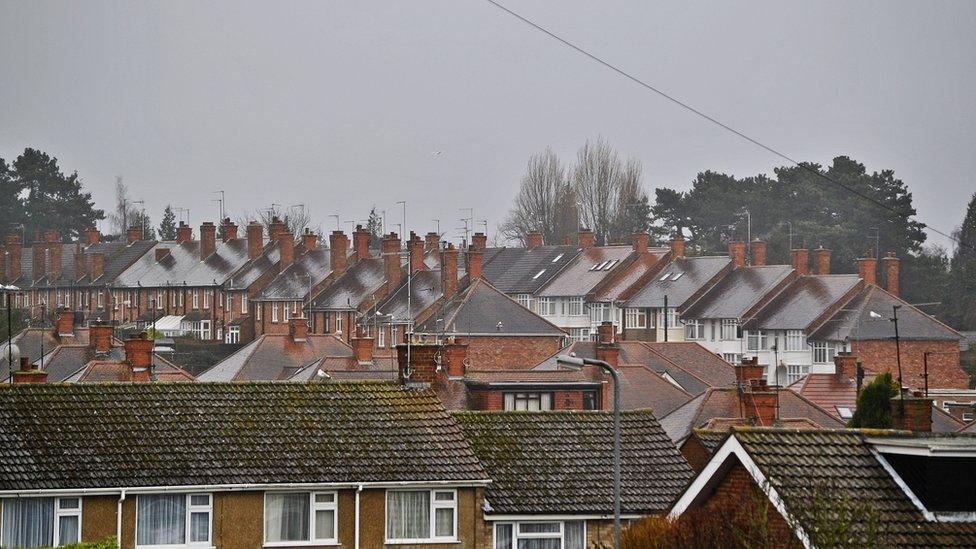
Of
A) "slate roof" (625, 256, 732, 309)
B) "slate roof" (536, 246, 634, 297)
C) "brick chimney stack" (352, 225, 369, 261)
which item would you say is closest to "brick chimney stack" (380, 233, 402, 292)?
"brick chimney stack" (352, 225, 369, 261)

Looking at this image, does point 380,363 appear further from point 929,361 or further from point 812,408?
point 929,361

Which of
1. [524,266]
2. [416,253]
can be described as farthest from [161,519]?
[524,266]

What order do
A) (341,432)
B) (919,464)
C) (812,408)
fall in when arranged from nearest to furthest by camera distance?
(919,464) < (341,432) < (812,408)

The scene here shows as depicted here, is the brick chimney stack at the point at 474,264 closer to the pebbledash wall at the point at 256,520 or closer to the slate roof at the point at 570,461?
the slate roof at the point at 570,461

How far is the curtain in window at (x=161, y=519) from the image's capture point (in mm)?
24625

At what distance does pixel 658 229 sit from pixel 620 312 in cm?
3908

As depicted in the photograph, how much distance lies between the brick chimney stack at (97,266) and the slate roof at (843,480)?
112681mm

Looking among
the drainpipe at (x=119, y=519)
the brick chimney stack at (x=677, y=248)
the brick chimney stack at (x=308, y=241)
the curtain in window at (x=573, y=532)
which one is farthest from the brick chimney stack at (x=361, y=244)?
the drainpipe at (x=119, y=519)

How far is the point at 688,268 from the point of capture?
4146 inches

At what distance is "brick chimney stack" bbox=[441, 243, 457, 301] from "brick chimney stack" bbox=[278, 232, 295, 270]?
24.3 meters

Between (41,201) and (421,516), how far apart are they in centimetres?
13533

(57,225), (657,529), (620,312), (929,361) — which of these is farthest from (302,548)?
(57,225)

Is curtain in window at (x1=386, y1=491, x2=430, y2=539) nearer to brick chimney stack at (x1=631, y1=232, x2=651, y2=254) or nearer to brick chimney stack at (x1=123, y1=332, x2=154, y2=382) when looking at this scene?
brick chimney stack at (x1=123, y1=332, x2=154, y2=382)

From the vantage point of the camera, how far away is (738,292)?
9944 centimetres
